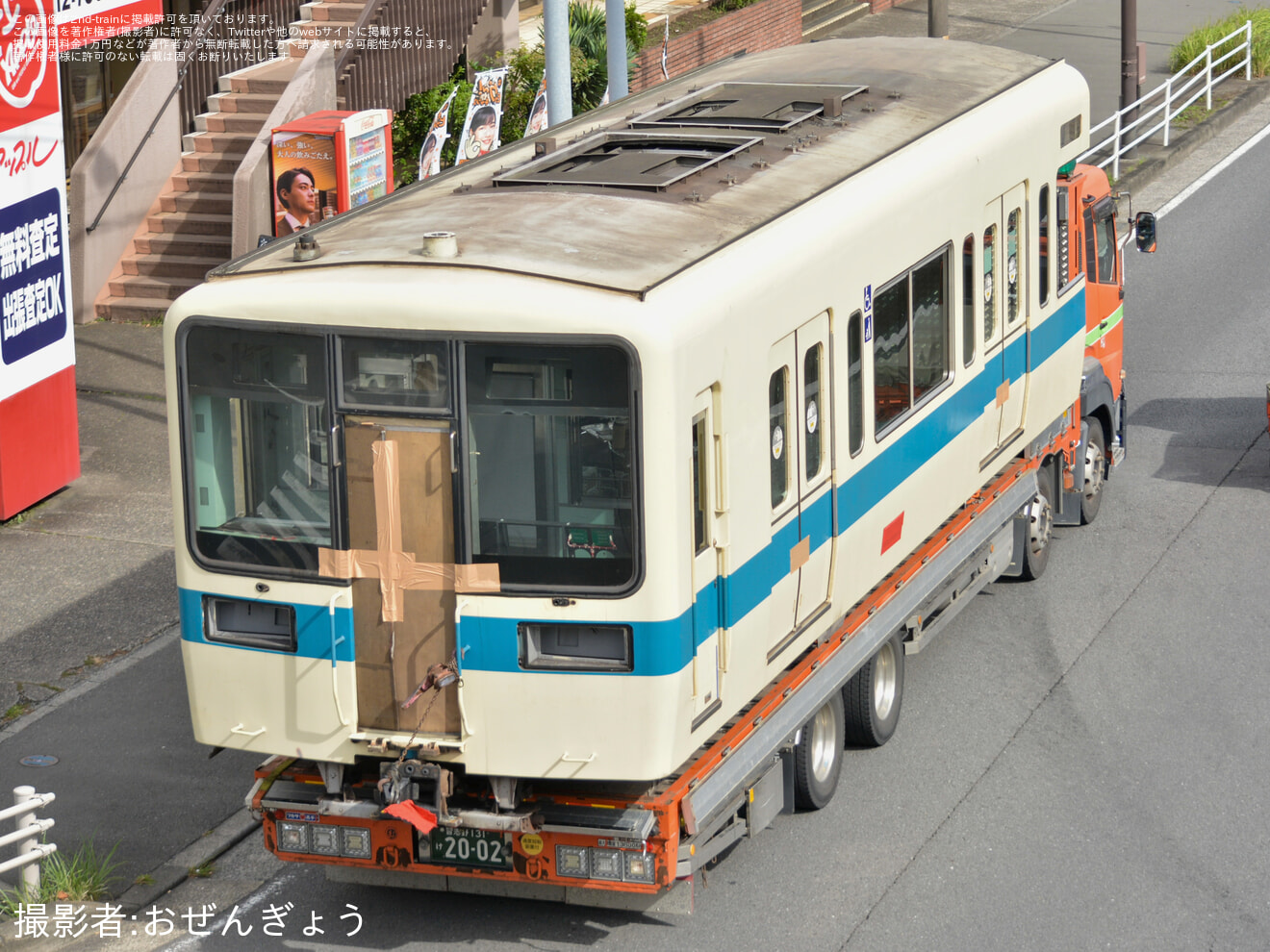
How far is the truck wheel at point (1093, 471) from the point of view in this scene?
13281 mm

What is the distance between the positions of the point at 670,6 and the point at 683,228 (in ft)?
70.6

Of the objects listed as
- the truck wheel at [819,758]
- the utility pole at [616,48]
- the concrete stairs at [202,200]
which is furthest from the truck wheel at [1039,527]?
the concrete stairs at [202,200]

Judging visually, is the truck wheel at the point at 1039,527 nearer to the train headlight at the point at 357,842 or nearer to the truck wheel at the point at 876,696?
the truck wheel at the point at 876,696

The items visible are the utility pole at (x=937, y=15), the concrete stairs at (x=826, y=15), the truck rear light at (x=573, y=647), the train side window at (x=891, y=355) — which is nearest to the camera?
the truck rear light at (x=573, y=647)

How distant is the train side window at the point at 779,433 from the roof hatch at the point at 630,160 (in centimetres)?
113

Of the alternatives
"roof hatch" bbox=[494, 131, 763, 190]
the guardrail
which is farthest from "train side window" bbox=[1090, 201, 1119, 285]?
the guardrail

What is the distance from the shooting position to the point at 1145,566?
41.6 feet

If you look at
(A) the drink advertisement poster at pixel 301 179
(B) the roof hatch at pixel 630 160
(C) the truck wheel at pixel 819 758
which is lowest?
(C) the truck wheel at pixel 819 758

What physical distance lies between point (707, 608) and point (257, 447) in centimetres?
202

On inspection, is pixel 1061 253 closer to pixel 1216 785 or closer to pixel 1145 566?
pixel 1145 566

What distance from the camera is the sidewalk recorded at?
946 cm

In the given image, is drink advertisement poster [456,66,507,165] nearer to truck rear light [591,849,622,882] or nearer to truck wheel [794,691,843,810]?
truck wheel [794,691,843,810]

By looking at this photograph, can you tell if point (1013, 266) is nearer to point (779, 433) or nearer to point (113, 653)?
point (779, 433)

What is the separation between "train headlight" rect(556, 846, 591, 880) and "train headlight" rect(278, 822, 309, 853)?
3.87ft
